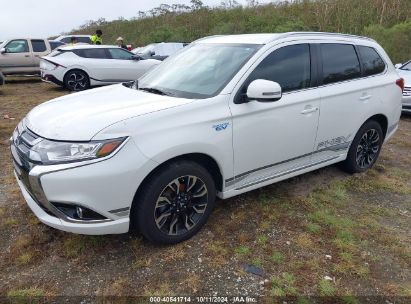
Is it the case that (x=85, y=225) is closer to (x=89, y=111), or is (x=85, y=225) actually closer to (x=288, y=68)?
(x=89, y=111)

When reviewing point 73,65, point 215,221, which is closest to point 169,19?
point 73,65

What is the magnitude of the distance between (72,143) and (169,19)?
93.4 feet

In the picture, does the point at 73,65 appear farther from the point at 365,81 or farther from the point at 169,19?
the point at 169,19

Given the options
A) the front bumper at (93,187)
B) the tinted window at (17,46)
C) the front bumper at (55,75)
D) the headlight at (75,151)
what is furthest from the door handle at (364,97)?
the tinted window at (17,46)

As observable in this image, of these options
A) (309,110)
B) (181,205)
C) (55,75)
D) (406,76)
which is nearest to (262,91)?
(309,110)

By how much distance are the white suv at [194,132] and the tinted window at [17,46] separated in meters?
11.7

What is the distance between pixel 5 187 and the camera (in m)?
4.58

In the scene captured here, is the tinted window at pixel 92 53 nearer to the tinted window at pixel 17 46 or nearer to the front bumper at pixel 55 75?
the front bumper at pixel 55 75

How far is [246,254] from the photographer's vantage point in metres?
3.33

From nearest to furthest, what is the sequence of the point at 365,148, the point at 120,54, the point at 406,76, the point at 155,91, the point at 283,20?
1. the point at 155,91
2. the point at 365,148
3. the point at 406,76
4. the point at 120,54
5. the point at 283,20

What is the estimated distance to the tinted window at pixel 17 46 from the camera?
13953 mm

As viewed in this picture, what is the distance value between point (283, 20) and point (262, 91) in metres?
19.8

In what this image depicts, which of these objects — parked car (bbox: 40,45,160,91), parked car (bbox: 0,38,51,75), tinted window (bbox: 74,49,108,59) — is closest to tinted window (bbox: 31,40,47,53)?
parked car (bbox: 0,38,51,75)

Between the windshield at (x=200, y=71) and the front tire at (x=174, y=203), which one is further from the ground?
the windshield at (x=200, y=71)
